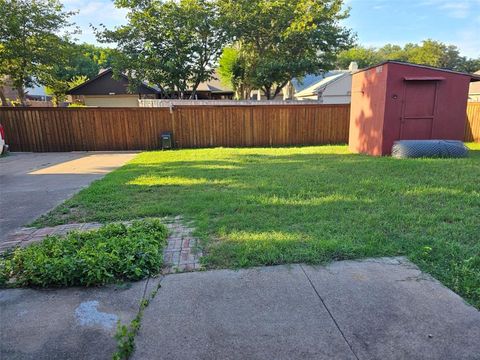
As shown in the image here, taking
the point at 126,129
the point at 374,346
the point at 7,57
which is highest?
the point at 7,57

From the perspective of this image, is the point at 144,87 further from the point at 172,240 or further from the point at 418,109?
the point at 172,240

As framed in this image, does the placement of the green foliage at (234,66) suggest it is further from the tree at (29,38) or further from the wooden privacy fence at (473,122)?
the wooden privacy fence at (473,122)

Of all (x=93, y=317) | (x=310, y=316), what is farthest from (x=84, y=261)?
(x=310, y=316)

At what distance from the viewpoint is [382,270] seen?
2.83 metres

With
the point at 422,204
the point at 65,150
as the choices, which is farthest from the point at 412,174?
the point at 65,150

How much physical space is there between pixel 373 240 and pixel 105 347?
8.57ft

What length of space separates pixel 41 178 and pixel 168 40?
37.9ft

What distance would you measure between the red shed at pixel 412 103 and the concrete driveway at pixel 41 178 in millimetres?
7531

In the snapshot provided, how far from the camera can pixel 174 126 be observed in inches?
484

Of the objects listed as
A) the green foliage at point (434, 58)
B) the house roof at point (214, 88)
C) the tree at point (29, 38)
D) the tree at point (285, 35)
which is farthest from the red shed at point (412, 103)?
the green foliage at point (434, 58)

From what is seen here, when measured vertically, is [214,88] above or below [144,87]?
above

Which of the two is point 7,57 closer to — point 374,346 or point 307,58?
point 307,58

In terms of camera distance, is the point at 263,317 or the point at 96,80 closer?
the point at 263,317

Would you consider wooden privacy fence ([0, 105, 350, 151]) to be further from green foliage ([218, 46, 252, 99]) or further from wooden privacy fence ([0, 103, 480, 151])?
green foliage ([218, 46, 252, 99])
